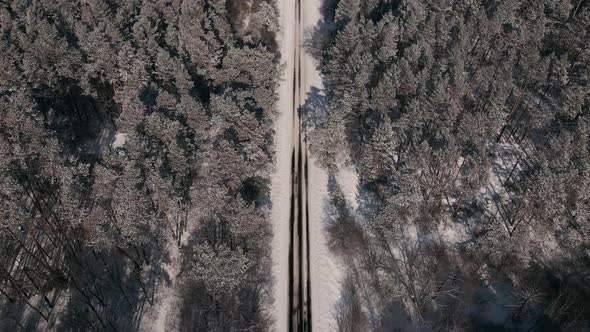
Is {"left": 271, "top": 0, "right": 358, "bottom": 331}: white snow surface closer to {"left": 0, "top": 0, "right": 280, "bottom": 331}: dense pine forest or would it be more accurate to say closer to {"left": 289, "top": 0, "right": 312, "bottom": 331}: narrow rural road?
{"left": 289, "top": 0, "right": 312, "bottom": 331}: narrow rural road

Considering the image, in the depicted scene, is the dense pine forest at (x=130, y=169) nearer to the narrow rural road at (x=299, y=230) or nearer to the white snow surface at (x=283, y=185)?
the white snow surface at (x=283, y=185)

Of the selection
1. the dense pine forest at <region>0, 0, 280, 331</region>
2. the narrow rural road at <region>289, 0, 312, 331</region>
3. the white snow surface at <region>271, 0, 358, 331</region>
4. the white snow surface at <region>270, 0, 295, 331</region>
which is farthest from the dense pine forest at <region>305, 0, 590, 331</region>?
the dense pine forest at <region>0, 0, 280, 331</region>

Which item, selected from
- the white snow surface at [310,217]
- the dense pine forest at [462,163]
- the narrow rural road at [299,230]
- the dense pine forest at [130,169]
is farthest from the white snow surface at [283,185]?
the dense pine forest at [462,163]

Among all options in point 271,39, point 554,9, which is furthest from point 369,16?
point 554,9

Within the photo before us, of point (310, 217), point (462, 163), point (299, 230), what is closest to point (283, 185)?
point (310, 217)

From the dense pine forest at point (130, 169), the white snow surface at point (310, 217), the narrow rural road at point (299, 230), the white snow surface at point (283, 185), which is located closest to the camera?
the dense pine forest at point (130, 169)

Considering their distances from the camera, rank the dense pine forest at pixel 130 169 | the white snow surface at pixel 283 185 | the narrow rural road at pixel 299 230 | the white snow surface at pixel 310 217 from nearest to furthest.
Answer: the dense pine forest at pixel 130 169 → the narrow rural road at pixel 299 230 → the white snow surface at pixel 310 217 → the white snow surface at pixel 283 185

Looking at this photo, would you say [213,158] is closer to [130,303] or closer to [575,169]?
[130,303]
